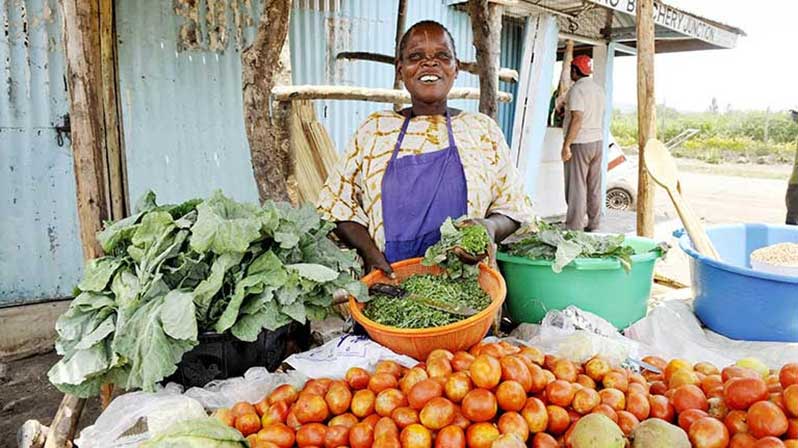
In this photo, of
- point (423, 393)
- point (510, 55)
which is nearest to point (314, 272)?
point (423, 393)

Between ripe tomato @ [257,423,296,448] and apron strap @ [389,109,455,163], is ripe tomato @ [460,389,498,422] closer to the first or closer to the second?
ripe tomato @ [257,423,296,448]

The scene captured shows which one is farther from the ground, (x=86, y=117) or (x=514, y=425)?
(x=86, y=117)

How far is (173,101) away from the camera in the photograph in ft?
13.3

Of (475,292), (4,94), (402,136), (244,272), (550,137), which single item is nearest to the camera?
(244,272)

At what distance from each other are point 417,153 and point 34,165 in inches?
123

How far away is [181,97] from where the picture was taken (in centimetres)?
409

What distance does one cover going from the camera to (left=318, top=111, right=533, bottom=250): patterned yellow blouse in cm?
207

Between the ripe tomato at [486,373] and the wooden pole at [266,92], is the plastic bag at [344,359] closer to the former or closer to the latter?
the ripe tomato at [486,373]

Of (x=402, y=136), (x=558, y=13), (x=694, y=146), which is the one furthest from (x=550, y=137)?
(x=694, y=146)

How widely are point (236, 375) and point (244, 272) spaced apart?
1.08 ft

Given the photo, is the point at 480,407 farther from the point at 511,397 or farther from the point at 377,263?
the point at 377,263

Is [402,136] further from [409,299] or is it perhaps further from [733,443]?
[733,443]

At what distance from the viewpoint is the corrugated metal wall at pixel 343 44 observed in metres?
4.61

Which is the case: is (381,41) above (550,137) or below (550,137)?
above
